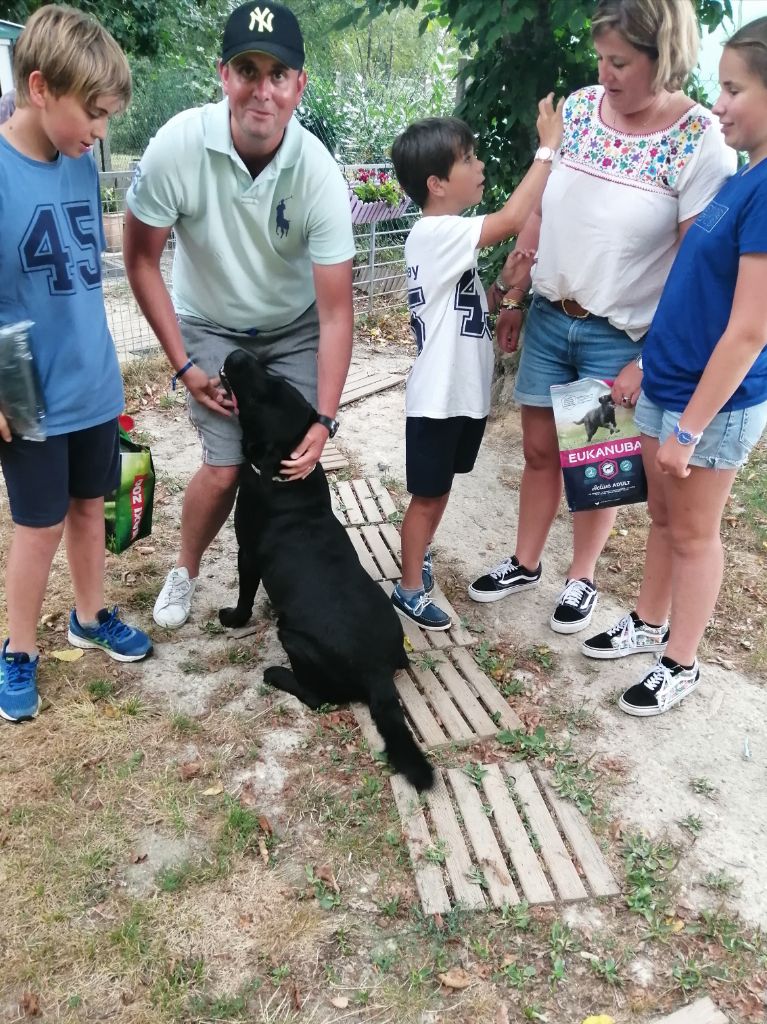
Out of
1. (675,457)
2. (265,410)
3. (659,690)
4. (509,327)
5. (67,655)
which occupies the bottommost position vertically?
(67,655)

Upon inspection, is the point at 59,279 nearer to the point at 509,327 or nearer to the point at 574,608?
the point at 509,327

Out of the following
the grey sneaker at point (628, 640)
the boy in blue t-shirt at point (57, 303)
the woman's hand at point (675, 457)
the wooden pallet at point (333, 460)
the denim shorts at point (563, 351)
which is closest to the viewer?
the boy in blue t-shirt at point (57, 303)

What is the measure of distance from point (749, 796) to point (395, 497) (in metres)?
2.44

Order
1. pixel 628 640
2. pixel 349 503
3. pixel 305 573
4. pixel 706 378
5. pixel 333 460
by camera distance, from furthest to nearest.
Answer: pixel 333 460, pixel 349 503, pixel 628 640, pixel 305 573, pixel 706 378

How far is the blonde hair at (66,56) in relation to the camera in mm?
2010

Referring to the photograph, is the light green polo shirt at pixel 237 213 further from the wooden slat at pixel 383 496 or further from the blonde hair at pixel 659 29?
the wooden slat at pixel 383 496

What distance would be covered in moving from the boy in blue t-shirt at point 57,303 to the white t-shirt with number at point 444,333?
41.3 inches

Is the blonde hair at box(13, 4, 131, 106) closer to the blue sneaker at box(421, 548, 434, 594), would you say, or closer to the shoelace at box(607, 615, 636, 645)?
the blue sneaker at box(421, 548, 434, 594)

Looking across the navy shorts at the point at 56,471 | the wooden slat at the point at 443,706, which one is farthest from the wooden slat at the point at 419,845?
the navy shorts at the point at 56,471

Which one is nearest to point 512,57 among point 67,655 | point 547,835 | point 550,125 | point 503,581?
point 550,125

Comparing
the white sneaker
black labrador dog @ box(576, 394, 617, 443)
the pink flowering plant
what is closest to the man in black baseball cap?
the white sneaker

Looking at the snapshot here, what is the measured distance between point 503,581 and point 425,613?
18.0 inches

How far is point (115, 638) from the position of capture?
2977mm

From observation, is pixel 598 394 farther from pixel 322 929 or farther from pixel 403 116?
pixel 403 116
